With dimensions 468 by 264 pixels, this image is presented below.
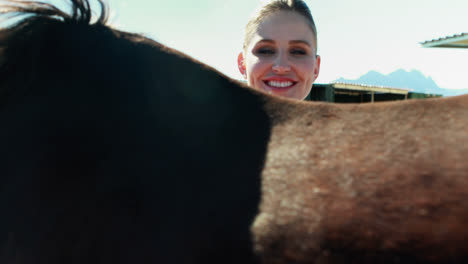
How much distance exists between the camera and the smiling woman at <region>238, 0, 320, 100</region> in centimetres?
275

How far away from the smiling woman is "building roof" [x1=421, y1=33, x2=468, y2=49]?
8.47m

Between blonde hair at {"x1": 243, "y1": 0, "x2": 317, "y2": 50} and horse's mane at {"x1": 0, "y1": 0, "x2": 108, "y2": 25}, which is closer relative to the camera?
horse's mane at {"x1": 0, "y1": 0, "x2": 108, "y2": 25}

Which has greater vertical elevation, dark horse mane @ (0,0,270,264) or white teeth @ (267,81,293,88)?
white teeth @ (267,81,293,88)

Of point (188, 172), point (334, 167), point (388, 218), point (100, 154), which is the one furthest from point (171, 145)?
point (388, 218)

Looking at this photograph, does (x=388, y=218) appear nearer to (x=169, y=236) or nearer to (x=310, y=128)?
(x=310, y=128)

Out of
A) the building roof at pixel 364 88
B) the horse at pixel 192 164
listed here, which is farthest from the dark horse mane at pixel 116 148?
the building roof at pixel 364 88

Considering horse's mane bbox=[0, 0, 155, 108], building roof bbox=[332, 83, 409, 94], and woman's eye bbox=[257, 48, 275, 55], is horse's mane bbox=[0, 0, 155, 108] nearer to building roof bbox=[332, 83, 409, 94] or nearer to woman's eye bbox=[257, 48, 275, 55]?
woman's eye bbox=[257, 48, 275, 55]

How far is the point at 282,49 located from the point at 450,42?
936 cm

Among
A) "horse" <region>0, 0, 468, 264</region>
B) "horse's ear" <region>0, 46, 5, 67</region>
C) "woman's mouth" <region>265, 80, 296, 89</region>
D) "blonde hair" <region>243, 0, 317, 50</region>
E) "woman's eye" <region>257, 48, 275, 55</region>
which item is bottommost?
"horse" <region>0, 0, 468, 264</region>

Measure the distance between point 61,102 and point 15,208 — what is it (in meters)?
0.34

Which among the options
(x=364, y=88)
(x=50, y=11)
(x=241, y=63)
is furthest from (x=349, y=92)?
(x=50, y=11)

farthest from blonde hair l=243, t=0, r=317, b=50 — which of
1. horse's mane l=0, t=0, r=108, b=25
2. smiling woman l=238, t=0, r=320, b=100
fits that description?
horse's mane l=0, t=0, r=108, b=25

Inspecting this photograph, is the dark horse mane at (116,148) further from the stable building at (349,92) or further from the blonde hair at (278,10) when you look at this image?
the stable building at (349,92)

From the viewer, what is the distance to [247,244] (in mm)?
761
